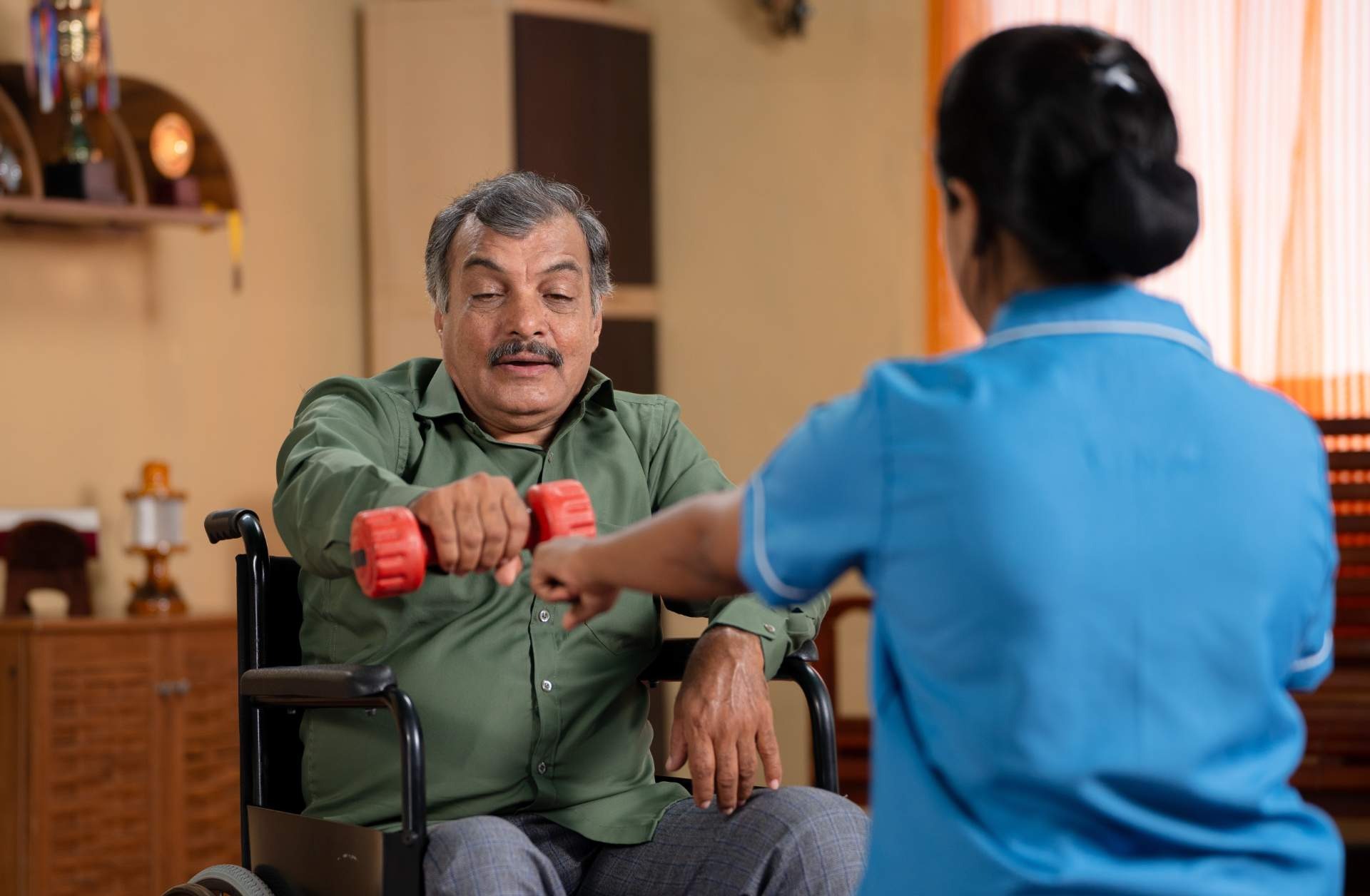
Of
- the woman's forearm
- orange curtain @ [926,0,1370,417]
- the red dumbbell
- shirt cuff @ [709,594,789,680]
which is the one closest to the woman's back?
the woman's forearm

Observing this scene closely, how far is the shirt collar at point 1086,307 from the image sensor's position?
1.05 meters

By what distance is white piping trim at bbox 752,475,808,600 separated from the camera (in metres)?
1.07

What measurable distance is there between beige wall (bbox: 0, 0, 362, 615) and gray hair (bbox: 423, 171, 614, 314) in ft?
7.92

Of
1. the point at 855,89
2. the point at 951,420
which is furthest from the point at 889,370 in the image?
the point at 855,89

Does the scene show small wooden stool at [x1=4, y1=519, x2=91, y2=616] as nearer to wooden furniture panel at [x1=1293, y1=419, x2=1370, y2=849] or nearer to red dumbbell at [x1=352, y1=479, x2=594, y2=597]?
red dumbbell at [x1=352, y1=479, x2=594, y2=597]

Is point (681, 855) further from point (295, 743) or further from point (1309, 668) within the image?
point (1309, 668)

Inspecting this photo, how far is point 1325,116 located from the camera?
389cm

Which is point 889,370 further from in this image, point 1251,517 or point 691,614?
point 691,614

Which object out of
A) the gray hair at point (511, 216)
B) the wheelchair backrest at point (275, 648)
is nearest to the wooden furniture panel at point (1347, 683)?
the gray hair at point (511, 216)

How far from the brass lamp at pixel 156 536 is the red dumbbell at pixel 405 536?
106 inches

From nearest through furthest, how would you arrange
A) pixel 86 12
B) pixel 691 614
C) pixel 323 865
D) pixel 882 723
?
1. pixel 882 723
2. pixel 323 865
3. pixel 691 614
4. pixel 86 12

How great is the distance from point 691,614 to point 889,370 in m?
0.95

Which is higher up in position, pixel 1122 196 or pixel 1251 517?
pixel 1122 196

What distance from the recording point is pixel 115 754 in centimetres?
354
